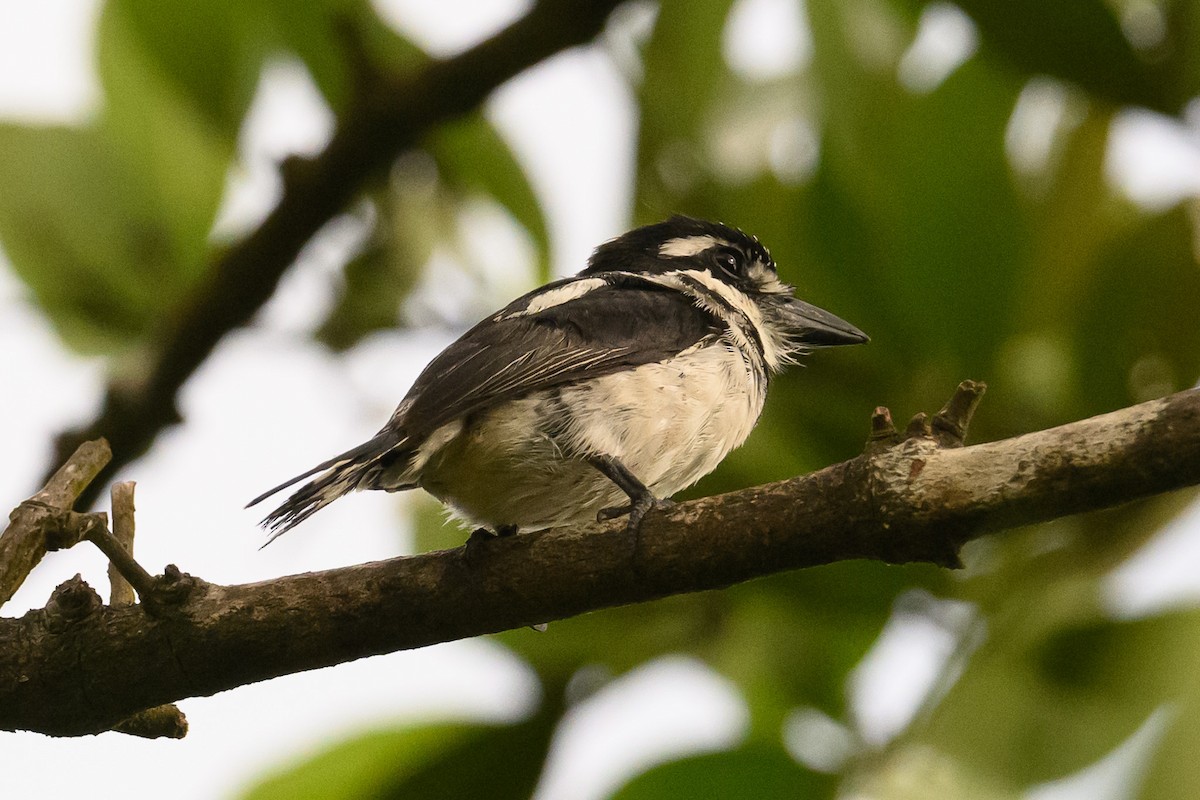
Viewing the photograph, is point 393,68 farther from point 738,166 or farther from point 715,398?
point 715,398

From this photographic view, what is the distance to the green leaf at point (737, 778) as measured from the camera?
8.31ft

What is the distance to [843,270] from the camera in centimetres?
338

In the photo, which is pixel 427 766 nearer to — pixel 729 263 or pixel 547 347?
pixel 547 347

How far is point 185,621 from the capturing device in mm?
2207

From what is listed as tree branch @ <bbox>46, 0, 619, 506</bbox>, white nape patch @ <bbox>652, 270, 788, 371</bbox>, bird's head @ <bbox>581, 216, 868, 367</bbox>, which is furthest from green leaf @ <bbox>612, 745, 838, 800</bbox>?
tree branch @ <bbox>46, 0, 619, 506</bbox>

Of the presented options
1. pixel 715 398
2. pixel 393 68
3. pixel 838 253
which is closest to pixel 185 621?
pixel 715 398

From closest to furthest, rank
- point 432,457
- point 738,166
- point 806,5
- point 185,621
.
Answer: point 185,621 → point 432,457 → point 806,5 → point 738,166

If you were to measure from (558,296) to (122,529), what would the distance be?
125 centimetres

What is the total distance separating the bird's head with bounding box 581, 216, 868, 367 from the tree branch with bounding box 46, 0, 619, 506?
0.69 m

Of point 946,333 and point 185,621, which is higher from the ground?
point 946,333

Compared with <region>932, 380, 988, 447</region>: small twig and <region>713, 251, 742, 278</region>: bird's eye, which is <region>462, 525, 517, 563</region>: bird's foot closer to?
<region>932, 380, 988, 447</region>: small twig

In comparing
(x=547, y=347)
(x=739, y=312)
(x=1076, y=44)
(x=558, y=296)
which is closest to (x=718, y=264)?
(x=739, y=312)

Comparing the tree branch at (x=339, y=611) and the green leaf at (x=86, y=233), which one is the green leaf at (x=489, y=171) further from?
the tree branch at (x=339, y=611)

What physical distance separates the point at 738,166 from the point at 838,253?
56cm
